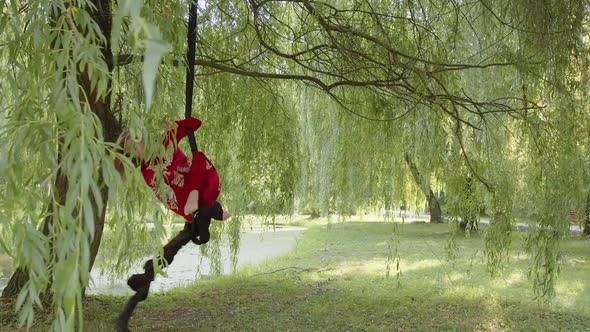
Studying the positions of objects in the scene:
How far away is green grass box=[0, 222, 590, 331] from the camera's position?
389 centimetres

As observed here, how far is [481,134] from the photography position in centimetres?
376

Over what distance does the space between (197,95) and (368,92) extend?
1152 millimetres

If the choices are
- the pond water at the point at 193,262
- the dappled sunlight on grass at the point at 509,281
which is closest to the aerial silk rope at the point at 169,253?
the pond water at the point at 193,262

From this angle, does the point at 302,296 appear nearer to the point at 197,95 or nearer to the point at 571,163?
the point at 197,95

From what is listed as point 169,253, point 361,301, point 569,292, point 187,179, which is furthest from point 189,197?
point 569,292

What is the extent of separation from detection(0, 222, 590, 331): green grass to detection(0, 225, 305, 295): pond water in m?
0.31

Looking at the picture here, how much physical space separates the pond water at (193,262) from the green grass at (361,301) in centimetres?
31

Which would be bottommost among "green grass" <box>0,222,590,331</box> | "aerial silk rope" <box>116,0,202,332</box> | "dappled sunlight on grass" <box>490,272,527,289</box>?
"green grass" <box>0,222,590,331</box>

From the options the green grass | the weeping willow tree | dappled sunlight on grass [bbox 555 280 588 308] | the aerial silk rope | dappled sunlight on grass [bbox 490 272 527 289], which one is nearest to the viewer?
the aerial silk rope

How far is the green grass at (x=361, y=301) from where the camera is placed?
389 centimetres

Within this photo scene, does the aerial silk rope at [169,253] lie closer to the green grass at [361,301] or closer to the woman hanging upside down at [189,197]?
the woman hanging upside down at [189,197]

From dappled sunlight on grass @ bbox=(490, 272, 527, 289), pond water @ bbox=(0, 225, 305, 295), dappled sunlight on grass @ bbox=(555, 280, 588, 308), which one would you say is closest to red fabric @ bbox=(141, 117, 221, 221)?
pond water @ bbox=(0, 225, 305, 295)

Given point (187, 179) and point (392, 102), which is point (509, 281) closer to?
point (392, 102)

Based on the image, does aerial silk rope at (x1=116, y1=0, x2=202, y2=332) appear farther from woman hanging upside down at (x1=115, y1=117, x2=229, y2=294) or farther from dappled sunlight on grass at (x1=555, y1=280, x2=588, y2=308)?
dappled sunlight on grass at (x1=555, y1=280, x2=588, y2=308)
